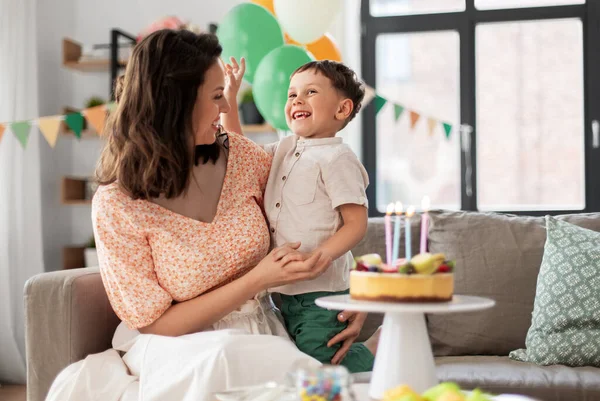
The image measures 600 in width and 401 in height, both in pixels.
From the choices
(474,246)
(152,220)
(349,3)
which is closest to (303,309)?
(152,220)

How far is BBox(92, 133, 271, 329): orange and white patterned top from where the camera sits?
1733 mm

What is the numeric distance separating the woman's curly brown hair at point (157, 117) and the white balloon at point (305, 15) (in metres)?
1.54

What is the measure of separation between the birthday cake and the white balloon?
217 centimetres

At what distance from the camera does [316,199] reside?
1841 millimetres

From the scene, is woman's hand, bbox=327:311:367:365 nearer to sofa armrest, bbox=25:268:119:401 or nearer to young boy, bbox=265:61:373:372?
young boy, bbox=265:61:373:372

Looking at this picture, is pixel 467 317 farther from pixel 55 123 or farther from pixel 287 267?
pixel 55 123

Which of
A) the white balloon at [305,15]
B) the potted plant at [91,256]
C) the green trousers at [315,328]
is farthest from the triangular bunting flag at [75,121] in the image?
the green trousers at [315,328]

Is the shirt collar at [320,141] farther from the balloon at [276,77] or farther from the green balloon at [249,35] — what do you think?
the green balloon at [249,35]

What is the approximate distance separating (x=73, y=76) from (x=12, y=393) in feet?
6.47

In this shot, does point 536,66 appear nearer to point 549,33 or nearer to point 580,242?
point 549,33

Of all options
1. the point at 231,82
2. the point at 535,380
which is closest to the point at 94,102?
the point at 231,82

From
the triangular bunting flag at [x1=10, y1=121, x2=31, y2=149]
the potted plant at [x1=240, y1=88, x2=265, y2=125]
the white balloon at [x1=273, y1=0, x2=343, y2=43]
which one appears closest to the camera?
the white balloon at [x1=273, y1=0, x2=343, y2=43]

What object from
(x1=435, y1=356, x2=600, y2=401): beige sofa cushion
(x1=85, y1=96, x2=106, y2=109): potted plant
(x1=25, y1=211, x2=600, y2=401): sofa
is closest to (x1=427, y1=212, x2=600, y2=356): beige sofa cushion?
(x1=25, y1=211, x2=600, y2=401): sofa

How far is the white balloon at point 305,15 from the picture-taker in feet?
10.8
